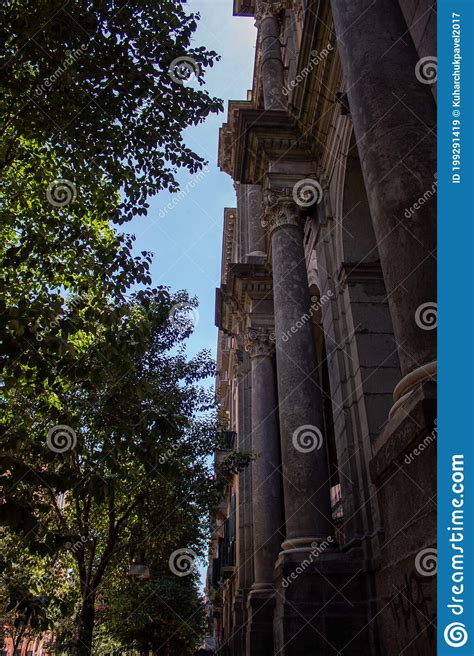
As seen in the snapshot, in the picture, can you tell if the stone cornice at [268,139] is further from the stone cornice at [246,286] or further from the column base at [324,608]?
the column base at [324,608]

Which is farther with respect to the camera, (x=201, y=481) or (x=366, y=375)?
(x=201, y=481)

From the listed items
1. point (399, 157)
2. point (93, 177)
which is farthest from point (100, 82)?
point (399, 157)

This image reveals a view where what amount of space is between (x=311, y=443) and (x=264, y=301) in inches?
398

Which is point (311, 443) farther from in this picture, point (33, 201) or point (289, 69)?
point (289, 69)

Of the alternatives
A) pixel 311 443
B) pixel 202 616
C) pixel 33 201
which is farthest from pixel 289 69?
pixel 202 616

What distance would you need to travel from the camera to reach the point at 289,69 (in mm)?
17828

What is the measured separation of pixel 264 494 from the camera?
15570 mm

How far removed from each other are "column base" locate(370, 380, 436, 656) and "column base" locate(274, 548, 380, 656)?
2551 millimetres

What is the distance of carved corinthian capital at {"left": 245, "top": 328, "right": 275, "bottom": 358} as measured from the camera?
59.9 ft

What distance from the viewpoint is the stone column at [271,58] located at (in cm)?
1578

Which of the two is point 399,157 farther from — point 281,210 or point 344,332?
→ point 281,210

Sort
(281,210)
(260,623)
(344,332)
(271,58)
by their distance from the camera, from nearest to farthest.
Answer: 1. (344,332)
2. (260,623)
3. (281,210)
4. (271,58)

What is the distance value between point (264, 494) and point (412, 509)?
11.1m

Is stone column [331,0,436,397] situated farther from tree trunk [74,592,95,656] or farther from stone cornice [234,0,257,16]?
stone cornice [234,0,257,16]
